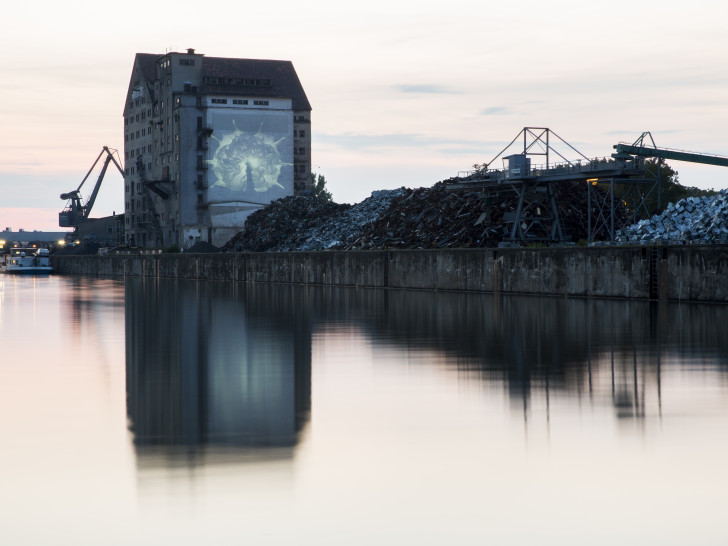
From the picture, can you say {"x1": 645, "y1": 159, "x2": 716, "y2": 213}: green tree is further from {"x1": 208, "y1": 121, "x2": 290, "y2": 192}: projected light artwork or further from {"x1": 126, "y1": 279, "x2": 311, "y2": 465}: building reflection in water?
{"x1": 126, "y1": 279, "x2": 311, "y2": 465}: building reflection in water

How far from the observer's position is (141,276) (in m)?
79.6

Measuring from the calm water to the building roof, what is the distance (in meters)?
98.4

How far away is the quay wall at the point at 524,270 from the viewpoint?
89.8ft

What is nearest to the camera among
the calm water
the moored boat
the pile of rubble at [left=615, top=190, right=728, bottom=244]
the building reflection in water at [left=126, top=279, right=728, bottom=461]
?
the calm water

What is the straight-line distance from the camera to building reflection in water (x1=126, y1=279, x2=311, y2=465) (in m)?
8.01

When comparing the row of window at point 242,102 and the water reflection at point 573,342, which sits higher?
the row of window at point 242,102

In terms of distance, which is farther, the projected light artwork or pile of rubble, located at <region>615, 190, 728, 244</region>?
the projected light artwork

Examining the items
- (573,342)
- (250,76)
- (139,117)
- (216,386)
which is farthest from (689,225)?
(139,117)

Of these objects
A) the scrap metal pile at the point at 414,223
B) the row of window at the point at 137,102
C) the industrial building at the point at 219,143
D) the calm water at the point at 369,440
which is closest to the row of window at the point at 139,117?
the row of window at the point at 137,102

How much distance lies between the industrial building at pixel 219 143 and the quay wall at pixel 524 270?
52.8m

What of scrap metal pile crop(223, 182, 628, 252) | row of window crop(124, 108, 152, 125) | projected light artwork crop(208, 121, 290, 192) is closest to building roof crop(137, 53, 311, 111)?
projected light artwork crop(208, 121, 290, 192)

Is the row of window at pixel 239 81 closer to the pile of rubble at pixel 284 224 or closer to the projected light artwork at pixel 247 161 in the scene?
the projected light artwork at pixel 247 161

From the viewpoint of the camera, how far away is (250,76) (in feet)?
380

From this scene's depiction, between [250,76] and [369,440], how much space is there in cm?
11113
